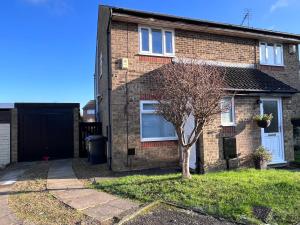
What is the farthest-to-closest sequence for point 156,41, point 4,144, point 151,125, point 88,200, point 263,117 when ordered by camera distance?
1. point 4,144
2. point 156,41
3. point 151,125
4. point 263,117
5. point 88,200

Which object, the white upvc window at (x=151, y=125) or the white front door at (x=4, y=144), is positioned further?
the white front door at (x=4, y=144)

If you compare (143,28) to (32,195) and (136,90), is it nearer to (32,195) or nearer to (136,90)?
(136,90)

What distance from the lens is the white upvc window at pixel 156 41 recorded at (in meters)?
10.3

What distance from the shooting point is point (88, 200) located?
609cm

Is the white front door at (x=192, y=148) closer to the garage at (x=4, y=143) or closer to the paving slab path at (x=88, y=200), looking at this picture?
the paving slab path at (x=88, y=200)

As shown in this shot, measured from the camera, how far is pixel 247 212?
16.5 feet

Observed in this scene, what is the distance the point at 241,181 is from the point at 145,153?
12.6ft

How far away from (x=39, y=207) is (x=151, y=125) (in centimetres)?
528

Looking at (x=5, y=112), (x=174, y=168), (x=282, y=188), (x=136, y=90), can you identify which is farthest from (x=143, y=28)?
(x=5, y=112)

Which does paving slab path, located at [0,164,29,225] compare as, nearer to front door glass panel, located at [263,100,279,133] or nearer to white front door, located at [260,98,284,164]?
white front door, located at [260,98,284,164]

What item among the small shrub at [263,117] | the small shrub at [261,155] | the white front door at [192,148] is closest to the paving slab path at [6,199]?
the white front door at [192,148]

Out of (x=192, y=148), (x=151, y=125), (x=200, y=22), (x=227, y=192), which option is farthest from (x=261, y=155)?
(x=200, y=22)

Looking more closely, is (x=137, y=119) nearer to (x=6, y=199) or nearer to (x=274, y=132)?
(x=6, y=199)

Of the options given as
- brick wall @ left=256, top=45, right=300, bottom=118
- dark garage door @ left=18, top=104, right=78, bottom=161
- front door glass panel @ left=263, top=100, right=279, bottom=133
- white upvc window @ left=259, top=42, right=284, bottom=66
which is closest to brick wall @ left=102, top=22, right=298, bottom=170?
front door glass panel @ left=263, top=100, right=279, bottom=133
